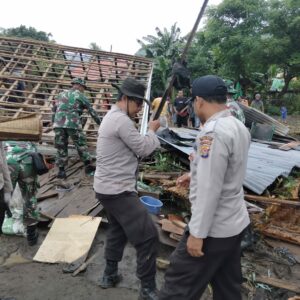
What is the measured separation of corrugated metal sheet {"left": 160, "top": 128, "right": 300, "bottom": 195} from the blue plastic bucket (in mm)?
1337

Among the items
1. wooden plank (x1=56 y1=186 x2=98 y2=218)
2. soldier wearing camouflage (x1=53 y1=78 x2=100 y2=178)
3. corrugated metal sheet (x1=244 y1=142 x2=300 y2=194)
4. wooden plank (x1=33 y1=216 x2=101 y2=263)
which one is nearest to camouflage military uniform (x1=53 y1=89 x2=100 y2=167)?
soldier wearing camouflage (x1=53 y1=78 x2=100 y2=178)

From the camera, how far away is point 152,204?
4.79m

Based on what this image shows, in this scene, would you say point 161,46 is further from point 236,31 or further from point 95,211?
point 95,211

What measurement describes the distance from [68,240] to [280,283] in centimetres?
248

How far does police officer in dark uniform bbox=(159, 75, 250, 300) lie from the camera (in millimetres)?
2076

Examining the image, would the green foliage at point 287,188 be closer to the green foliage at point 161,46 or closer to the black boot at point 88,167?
the black boot at point 88,167

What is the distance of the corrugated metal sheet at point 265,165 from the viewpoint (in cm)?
510

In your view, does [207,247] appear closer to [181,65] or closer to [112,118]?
[112,118]

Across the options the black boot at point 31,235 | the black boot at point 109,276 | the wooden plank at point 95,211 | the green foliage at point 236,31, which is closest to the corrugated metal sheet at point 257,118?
the wooden plank at point 95,211

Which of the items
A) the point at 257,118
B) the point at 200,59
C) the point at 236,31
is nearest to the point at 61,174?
the point at 257,118

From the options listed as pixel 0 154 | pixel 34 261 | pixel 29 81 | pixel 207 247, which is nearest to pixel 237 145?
pixel 207 247

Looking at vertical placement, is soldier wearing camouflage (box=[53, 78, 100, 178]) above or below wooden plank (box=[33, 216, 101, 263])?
above

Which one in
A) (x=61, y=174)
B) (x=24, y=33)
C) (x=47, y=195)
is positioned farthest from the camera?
(x=24, y=33)

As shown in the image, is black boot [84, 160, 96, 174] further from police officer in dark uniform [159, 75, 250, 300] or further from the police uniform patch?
the police uniform patch
